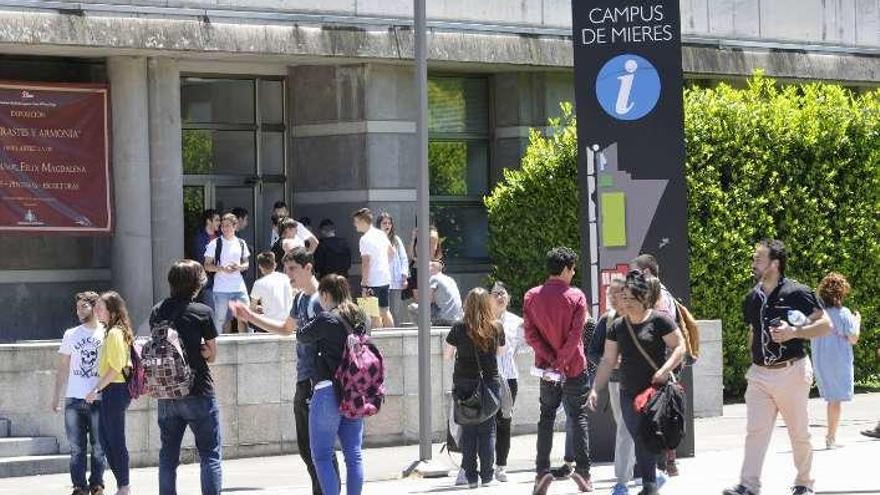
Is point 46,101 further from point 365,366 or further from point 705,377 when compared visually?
point 365,366

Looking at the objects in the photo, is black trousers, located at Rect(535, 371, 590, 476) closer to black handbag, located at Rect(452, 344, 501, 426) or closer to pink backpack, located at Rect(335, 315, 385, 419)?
black handbag, located at Rect(452, 344, 501, 426)

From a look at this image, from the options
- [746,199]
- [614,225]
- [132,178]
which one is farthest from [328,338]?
[746,199]

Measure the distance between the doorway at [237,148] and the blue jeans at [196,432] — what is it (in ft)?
40.9

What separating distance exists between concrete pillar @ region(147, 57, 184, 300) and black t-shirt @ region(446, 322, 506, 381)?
8.57 meters

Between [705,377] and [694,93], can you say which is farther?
[694,93]

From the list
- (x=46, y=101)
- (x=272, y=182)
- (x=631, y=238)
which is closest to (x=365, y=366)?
(x=631, y=238)

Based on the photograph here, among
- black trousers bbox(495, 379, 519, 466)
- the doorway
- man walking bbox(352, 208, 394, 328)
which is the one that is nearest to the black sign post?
black trousers bbox(495, 379, 519, 466)

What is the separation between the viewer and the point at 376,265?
23.1 m

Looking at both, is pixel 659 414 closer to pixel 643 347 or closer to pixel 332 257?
pixel 643 347

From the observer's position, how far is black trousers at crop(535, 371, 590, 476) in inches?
622

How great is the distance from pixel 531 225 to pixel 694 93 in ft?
8.48

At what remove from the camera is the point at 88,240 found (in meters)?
24.9

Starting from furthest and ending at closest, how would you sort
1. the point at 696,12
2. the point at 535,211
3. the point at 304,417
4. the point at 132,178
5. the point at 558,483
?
the point at 696,12 < the point at 535,211 < the point at 132,178 < the point at 558,483 < the point at 304,417

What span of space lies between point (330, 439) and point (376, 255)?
988 centimetres
